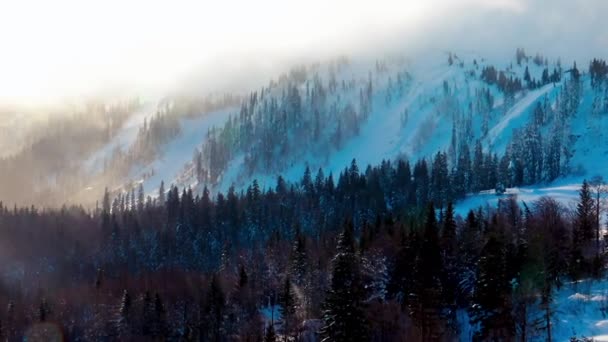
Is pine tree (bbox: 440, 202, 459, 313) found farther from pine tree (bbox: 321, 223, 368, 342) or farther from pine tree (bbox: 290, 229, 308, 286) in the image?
pine tree (bbox: 321, 223, 368, 342)

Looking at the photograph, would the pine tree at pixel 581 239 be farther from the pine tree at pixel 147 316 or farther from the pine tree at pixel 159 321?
the pine tree at pixel 147 316

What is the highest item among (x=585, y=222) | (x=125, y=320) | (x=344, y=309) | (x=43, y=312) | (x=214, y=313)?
(x=585, y=222)

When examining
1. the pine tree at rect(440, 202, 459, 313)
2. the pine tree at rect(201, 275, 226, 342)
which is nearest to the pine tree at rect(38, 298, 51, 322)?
the pine tree at rect(201, 275, 226, 342)

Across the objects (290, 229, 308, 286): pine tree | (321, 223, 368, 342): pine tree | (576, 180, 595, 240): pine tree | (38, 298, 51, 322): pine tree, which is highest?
(576, 180, 595, 240): pine tree

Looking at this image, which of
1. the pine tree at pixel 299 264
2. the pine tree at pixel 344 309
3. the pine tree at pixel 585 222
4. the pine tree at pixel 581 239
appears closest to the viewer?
the pine tree at pixel 344 309

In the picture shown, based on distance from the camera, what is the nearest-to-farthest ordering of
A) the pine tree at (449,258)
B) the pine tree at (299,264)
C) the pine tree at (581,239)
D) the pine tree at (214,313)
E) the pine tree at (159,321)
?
the pine tree at (449,258) → the pine tree at (581,239) → the pine tree at (214,313) → the pine tree at (159,321) → the pine tree at (299,264)

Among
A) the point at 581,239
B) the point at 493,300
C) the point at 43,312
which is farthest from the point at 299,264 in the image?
the point at 43,312

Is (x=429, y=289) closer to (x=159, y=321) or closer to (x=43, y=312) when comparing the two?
(x=159, y=321)

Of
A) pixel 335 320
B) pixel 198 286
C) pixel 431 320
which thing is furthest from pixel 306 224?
pixel 335 320

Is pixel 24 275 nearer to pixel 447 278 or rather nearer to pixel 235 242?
pixel 235 242

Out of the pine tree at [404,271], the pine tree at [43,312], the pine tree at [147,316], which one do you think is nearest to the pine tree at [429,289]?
the pine tree at [404,271]

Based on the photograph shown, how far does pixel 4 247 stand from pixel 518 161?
157 meters

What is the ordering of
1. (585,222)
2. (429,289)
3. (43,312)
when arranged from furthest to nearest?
(43,312) → (585,222) → (429,289)

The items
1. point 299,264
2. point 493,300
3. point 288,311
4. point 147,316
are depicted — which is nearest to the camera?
point 493,300
